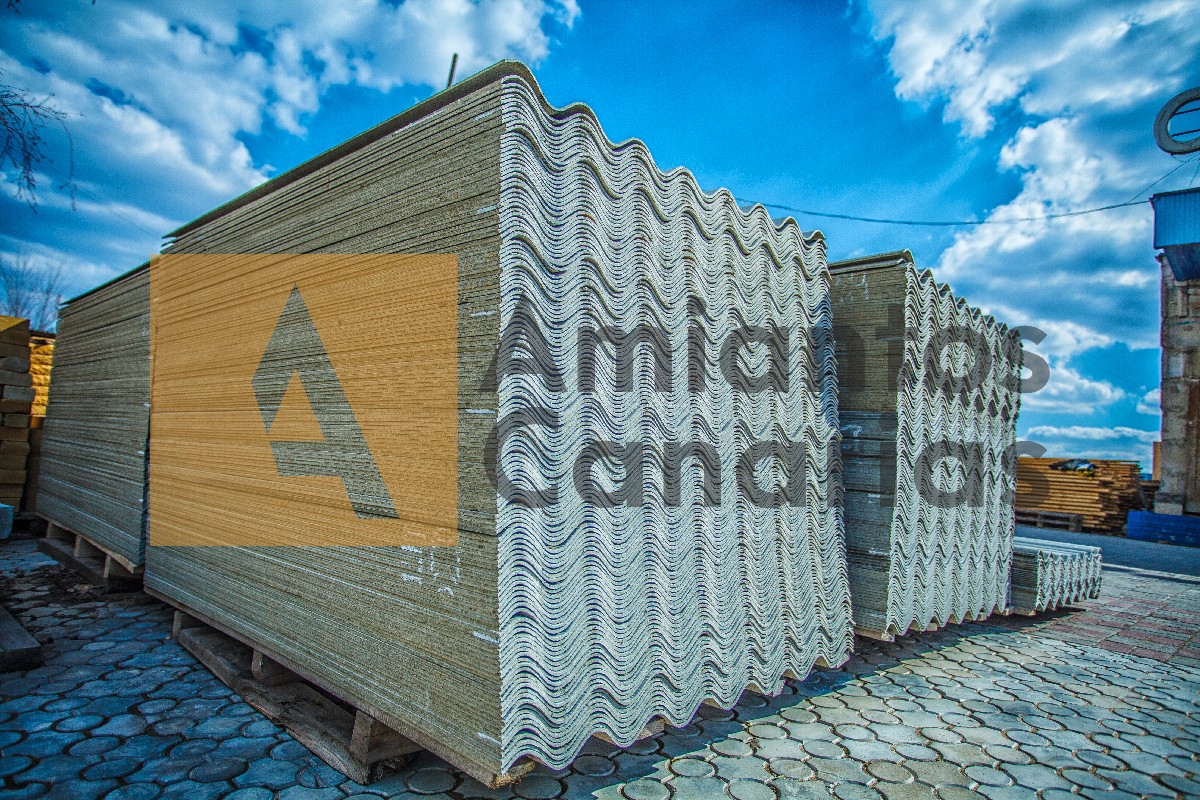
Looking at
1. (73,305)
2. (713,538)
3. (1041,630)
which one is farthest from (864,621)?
(73,305)

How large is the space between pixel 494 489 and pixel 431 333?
687 mm

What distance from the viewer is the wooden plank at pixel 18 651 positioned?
12.7 ft

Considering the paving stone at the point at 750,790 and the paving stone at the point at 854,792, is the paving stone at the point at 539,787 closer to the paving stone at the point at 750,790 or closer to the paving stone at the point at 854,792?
the paving stone at the point at 750,790

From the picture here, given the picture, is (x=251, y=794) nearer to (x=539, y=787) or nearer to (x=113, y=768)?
(x=113, y=768)

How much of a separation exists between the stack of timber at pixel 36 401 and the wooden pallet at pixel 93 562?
109 inches

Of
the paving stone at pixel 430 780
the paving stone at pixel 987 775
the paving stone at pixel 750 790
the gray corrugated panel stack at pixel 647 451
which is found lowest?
the paving stone at pixel 987 775

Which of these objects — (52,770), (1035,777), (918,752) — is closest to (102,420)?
(52,770)

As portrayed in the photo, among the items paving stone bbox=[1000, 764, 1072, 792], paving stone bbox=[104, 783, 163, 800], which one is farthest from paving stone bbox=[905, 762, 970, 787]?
paving stone bbox=[104, 783, 163, 800]

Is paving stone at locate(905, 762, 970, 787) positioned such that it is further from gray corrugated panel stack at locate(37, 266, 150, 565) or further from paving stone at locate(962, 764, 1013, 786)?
gray corrugated panel stack at locate(37, 266, 150, 565)

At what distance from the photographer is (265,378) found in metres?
3.67

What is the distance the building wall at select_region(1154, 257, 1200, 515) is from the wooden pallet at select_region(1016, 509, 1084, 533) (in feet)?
5.41

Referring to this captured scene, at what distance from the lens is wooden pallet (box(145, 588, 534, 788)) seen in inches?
106

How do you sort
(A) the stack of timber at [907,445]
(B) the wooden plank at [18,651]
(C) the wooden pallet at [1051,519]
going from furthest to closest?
(C) the wooden pallet at [1051,519] < (A) the stack of timber at [907,445] < (B) the wooden plank at [18,651]

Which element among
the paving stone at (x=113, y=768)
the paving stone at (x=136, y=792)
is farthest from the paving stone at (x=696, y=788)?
the paving stone at (x=113, y=768)
